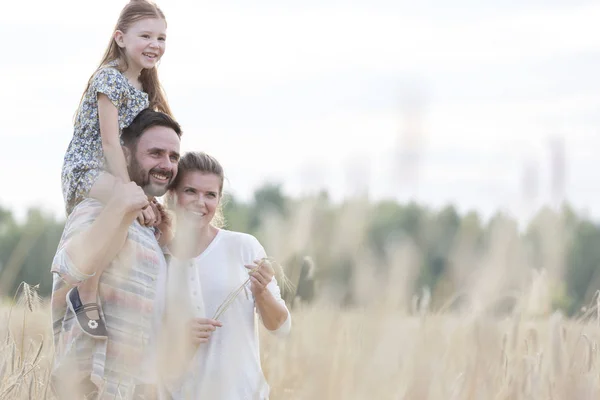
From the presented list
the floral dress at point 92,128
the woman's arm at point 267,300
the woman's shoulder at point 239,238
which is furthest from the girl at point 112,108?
the woman's arm at point 267,300

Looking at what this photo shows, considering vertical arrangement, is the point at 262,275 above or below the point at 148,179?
below

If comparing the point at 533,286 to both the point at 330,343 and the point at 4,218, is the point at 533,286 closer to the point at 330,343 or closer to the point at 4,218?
the point at 330,343

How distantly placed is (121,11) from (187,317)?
2207 millimetres

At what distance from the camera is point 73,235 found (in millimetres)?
2859

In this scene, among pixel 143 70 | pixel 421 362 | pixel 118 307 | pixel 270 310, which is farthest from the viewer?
pixel 143 70

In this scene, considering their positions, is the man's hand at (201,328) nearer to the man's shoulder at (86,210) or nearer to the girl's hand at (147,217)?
the girl's hand at (147,217)

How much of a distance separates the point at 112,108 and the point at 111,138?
0.13 metres

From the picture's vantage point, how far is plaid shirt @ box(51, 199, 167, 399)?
2.72 meters

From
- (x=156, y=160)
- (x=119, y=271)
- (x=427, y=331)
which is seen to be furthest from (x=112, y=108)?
(x=427, y=331)

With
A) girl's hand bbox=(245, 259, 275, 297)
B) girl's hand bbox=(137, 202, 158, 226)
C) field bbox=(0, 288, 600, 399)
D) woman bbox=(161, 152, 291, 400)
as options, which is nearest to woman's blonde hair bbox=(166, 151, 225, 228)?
woman bbox=(161, 152, 291, 400)

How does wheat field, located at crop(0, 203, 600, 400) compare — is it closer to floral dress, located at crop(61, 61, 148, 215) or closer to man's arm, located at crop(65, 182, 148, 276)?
man's arm, located at crop(65, 182, 148, 276)

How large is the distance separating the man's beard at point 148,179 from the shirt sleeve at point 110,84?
0.31m

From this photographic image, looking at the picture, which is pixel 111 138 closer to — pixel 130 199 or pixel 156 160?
pixel 156 160

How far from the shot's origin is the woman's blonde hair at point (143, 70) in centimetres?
346
